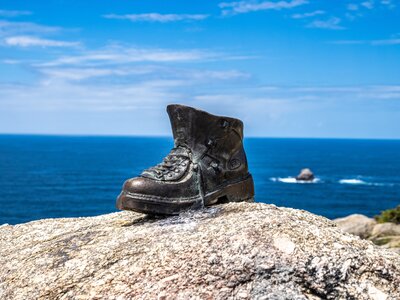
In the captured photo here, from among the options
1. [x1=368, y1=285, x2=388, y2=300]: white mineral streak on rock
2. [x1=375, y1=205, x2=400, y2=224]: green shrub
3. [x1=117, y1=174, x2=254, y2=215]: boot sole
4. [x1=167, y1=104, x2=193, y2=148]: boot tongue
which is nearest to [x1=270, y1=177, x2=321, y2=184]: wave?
[x1=375, y1=205, x2=400, y2=224]: green shrub

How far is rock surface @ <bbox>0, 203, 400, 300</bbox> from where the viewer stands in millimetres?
5484

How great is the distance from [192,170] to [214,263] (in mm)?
1570

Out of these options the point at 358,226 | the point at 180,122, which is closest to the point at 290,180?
the point at 358,226

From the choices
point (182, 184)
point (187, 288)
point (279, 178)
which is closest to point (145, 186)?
point (182, 184)

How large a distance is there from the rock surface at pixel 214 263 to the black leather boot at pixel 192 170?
0.88 ft

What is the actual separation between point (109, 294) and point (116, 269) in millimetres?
331

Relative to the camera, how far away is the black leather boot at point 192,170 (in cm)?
663

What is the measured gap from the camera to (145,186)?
657cm

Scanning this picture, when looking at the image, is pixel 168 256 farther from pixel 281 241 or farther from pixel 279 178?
pixel 279 178

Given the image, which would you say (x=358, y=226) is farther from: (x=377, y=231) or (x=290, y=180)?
(x=290, y=180)

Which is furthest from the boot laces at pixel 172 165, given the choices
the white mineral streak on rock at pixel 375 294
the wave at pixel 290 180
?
the wave at pixel 290 180

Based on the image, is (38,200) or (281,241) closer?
(281,241)

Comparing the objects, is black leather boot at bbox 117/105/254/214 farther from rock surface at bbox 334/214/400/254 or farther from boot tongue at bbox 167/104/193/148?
rock surface at bbox 334/214/400/254

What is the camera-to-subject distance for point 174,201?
675 centimetres
